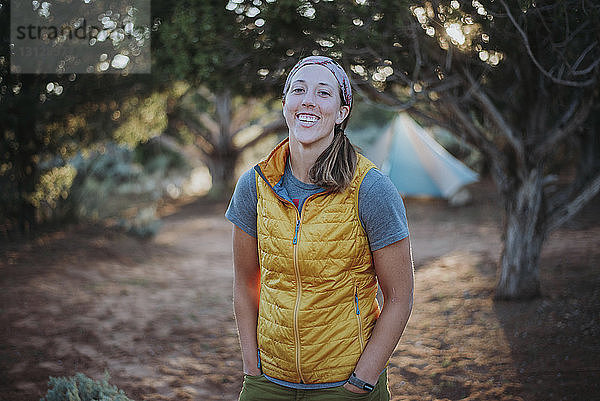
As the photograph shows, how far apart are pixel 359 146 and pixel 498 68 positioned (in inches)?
63.1

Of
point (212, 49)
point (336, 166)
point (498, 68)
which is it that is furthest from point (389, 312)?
point (212, 49)

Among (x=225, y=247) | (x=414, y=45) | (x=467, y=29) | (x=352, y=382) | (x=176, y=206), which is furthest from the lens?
(x=176, y=206)

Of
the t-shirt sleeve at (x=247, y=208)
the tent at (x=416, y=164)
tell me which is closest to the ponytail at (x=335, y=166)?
the t-shirt sleeve at (x=247, y=208)

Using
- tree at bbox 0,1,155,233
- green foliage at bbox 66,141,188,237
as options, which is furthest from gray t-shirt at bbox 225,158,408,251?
green foliage at bbox 66,141,188,237

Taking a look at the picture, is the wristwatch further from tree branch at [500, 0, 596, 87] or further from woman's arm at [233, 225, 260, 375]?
tree branch at [500, 0, 596, 87]

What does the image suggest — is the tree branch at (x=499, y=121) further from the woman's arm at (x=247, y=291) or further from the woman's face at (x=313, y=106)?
the woman's arm at (x=247, y=291)

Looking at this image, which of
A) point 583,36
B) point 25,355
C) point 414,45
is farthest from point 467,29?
point 25,355

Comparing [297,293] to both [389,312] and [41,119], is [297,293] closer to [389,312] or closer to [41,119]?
[389,312]

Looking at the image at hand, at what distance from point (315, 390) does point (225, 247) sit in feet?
28.3

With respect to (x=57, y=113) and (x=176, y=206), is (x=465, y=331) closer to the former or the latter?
(x=57, y=113)

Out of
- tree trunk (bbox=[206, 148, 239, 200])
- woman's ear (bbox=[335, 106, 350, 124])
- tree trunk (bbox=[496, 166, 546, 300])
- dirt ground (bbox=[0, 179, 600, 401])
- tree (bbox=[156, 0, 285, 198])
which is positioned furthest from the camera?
tree trunk (bbox=[206, 148, 239, 200])

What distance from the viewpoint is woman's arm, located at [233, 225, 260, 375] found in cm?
204

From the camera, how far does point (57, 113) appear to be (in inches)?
304

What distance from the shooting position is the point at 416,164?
551 inches
